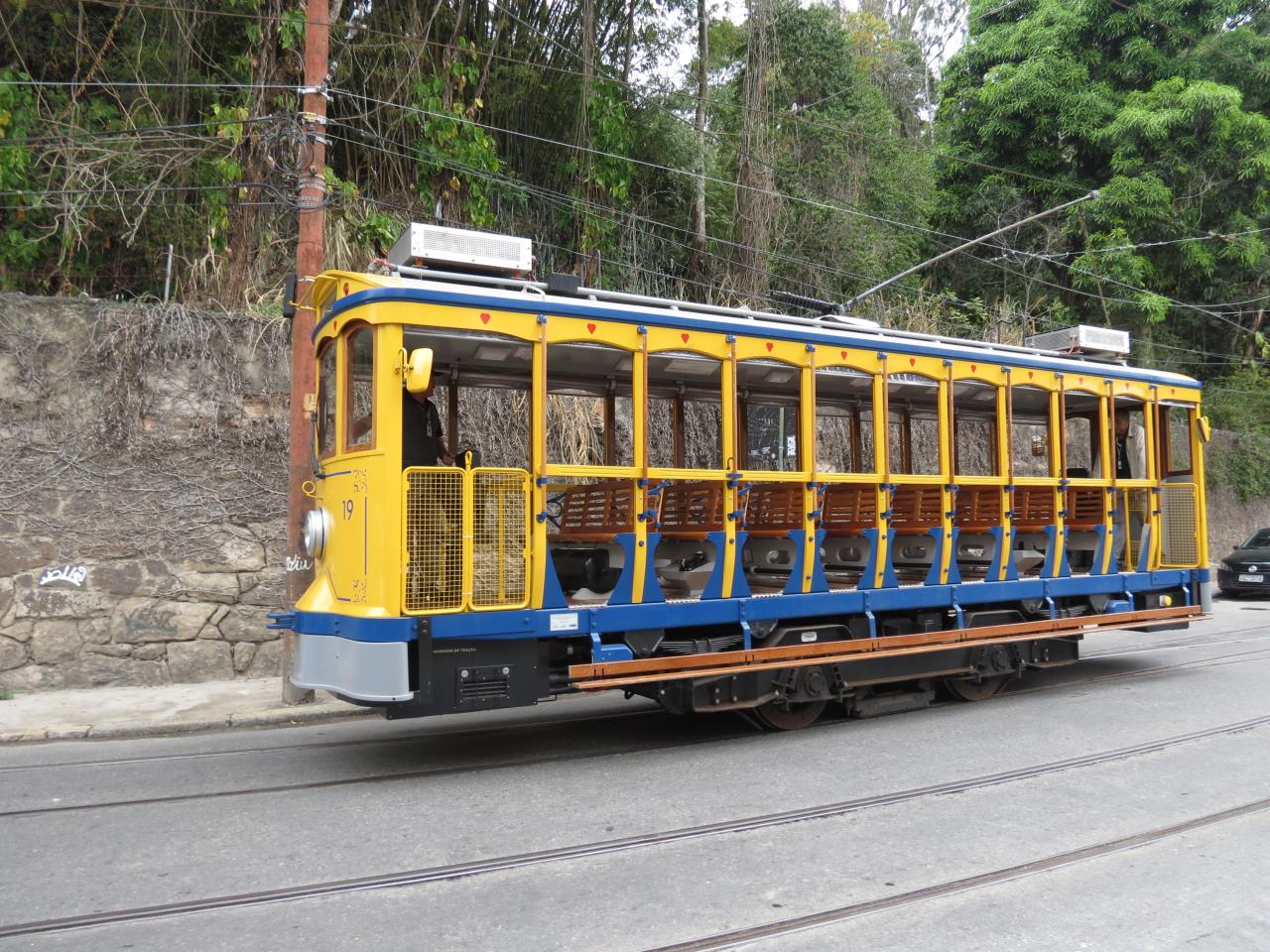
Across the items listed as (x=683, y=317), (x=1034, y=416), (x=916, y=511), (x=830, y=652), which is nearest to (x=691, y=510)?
(x=830, y=652)

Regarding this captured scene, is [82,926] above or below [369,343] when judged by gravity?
below

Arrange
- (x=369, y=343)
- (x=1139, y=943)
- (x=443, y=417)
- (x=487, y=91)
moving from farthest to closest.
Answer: (x=487, y=91), (x=443, y=417), (x=369, y=343), (x=1139, y=943)

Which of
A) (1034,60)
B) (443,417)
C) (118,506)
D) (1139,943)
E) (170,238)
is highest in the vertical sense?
(1034,60)

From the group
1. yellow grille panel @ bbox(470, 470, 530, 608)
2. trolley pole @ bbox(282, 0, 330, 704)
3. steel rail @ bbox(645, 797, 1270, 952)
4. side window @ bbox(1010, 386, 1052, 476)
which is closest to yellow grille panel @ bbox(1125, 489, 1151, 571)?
side window @ bbox(1010, 386, 1052, 476)

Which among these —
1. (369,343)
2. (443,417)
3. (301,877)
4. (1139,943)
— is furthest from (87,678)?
(1139,943)

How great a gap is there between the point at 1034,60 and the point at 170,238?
66.6 ft

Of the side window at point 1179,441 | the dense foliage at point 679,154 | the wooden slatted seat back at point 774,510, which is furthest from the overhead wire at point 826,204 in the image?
the side window at point 1179,441

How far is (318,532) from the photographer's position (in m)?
7.13

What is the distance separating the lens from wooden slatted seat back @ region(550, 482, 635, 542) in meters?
7.89

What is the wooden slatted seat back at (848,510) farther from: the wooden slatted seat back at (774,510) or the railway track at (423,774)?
the railway track at (423,774)

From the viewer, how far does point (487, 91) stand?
16.1 m

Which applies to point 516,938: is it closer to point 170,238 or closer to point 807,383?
point 807,383

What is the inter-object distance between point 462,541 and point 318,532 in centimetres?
132

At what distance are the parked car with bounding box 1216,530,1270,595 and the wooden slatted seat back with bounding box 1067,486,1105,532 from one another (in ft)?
39.3
